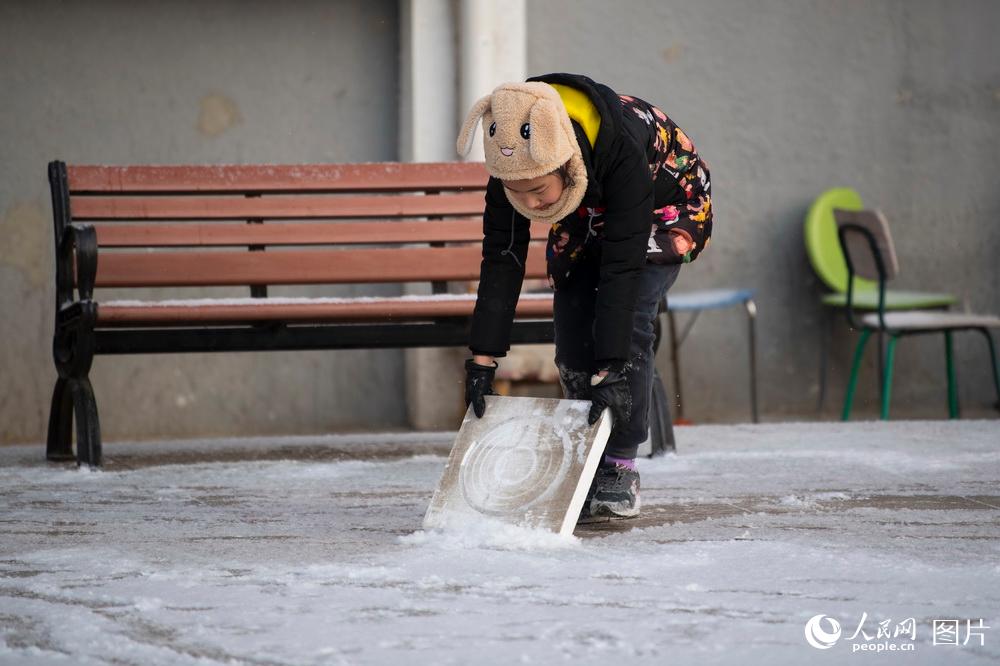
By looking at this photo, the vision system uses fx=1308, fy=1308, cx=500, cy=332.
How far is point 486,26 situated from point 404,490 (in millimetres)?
3050

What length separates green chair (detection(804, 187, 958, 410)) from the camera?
6289mm

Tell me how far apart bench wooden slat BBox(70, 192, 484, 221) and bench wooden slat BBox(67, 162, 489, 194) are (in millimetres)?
38

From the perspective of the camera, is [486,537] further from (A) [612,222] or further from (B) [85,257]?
(B) [85,257]

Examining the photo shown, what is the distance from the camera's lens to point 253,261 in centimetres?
436

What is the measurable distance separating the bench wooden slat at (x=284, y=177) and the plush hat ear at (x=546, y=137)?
6.67 feet

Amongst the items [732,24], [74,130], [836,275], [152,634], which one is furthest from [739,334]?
[152,634]

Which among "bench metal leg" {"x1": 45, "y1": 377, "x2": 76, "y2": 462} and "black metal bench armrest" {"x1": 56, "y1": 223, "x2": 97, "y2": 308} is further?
"bench metal leg" {"x1": 45, "y1": 377, "x2": 76, "y2": 462}

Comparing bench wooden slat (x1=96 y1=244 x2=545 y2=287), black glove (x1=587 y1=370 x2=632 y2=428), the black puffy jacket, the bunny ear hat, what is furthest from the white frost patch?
bench wooden slat (x1=96 y1=244 x2=545 y2=287)

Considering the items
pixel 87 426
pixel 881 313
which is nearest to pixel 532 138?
pixel 87 426

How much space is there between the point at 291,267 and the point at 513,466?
1836mm

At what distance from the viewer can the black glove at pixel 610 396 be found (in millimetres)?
2684

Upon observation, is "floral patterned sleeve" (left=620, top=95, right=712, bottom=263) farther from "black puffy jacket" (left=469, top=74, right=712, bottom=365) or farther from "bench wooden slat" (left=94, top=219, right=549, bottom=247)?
"bench wooden slat" (left=94, top=219, right=549, bottom=247)

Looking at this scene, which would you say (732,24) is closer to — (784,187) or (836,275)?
(784,187)

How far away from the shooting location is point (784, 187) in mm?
6629
